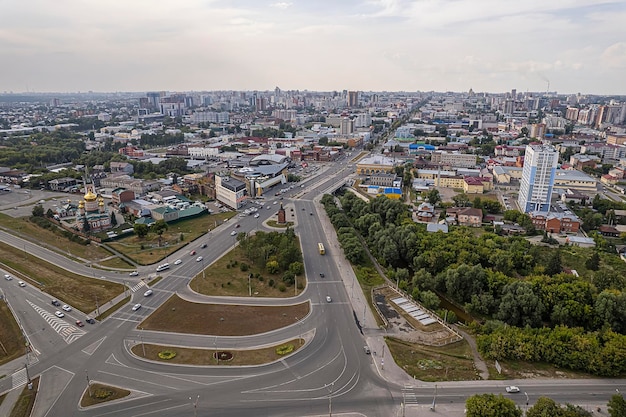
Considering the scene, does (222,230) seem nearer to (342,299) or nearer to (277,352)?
(342,299)

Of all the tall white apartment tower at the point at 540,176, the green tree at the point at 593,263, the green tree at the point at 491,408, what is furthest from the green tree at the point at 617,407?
the tall white apartment tower at the point at 540,176

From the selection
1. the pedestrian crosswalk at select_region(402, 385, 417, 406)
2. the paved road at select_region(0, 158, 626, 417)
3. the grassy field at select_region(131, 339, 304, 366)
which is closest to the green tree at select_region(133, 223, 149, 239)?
the paved road at select_region(0, 158, 626, 417)

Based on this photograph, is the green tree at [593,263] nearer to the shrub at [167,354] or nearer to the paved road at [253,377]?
the paved road at [253,377]

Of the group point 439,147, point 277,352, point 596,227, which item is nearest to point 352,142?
point 439,147

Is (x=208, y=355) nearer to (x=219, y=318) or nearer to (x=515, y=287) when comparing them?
(x=219, y=318)

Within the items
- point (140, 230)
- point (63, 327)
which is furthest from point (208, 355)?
point (140, 230)

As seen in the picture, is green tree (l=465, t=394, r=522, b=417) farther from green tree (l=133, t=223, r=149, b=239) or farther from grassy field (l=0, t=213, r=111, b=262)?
green tree (l=133, t=223, r=149, b=239)
